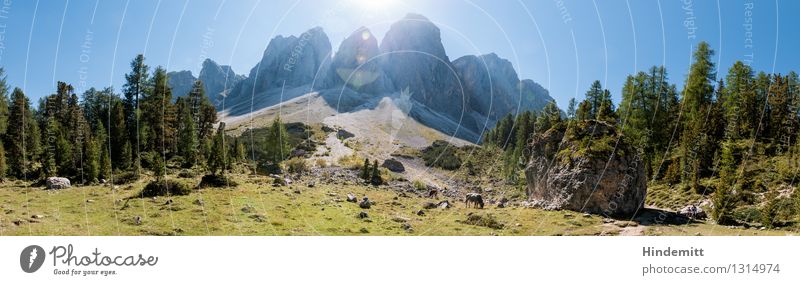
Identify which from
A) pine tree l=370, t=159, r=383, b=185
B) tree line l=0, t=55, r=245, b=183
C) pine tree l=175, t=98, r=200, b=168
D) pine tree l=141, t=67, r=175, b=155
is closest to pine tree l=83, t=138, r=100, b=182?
tree line l=0, t=55, r=245, b=183

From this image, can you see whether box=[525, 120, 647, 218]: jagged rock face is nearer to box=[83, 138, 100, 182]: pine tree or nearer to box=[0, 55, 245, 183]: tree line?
box=[0, 55, 245, 183]: tree line

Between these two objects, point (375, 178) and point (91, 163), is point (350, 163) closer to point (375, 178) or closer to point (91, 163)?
point (375, 178)

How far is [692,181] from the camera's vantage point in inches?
1747

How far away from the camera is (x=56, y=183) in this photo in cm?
3719

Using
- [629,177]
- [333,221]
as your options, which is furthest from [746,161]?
[333,221]

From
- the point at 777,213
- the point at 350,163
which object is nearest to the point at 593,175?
the point at 777,213

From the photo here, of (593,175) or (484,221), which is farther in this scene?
(593,175)

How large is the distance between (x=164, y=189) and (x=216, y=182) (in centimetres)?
582

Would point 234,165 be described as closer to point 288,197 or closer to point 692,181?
point 288,197

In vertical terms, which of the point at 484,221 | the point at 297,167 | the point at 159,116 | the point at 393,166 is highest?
the point at 159,116

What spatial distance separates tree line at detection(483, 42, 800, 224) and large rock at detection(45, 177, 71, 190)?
149ft

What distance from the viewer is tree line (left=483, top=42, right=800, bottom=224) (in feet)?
135
